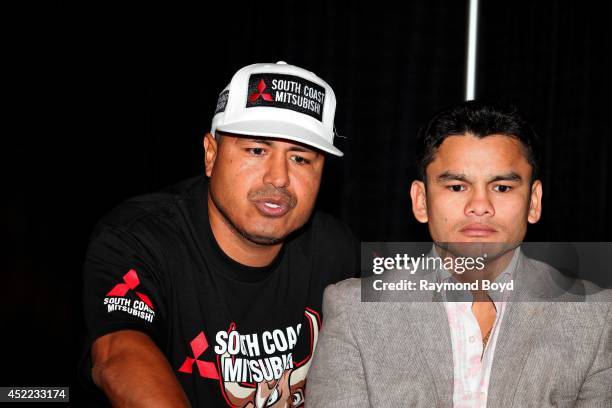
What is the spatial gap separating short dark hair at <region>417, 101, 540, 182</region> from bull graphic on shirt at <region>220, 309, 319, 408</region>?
0.80m

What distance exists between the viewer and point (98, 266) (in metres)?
2.01

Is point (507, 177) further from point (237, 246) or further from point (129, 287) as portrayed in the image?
point (129, 287)

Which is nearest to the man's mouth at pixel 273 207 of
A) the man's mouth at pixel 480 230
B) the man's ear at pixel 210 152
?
the man's ear at pixel 210 152

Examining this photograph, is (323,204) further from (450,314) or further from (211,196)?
(450,314)

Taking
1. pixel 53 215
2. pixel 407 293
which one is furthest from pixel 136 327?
pixel 53 215

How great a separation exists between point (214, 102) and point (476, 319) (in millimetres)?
2752

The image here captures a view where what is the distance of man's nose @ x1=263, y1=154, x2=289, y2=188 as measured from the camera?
2.09m

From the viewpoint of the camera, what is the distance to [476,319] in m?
1.81

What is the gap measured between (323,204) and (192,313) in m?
2.25

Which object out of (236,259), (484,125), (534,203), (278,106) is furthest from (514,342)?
(278,106)

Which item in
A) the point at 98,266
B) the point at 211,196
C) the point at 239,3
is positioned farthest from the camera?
the point at 239,3

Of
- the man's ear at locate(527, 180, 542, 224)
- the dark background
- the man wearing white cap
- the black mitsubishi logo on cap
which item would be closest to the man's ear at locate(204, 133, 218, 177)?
the man wearing white cap

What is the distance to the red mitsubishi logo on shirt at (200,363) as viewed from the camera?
2072mm

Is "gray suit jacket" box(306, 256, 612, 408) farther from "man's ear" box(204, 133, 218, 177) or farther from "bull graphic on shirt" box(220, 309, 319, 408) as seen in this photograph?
"man's ear" box(204, 133, 218, 177)
